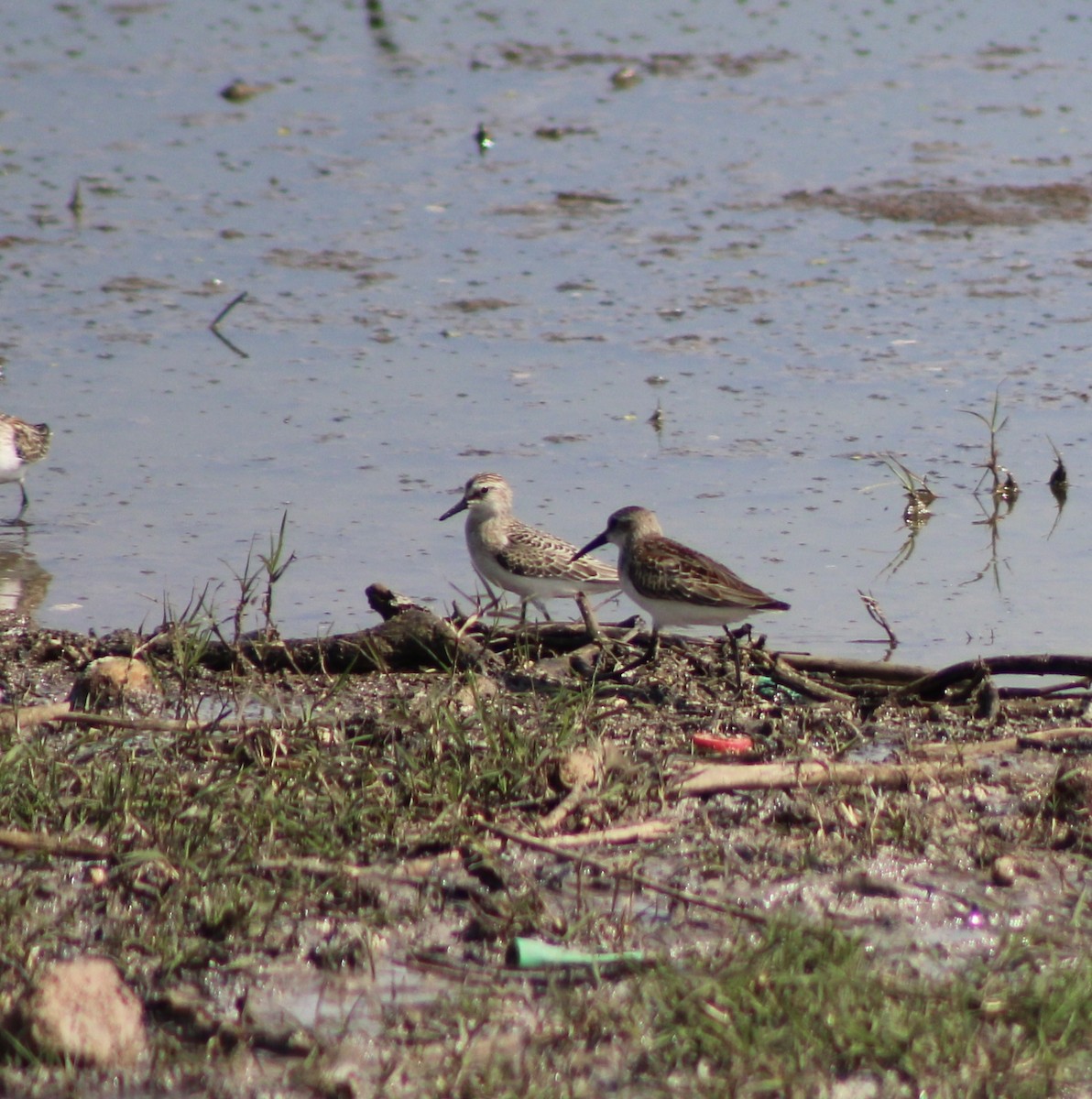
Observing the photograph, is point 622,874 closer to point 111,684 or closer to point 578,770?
point 578,770

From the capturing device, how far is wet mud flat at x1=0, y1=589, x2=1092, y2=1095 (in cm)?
362

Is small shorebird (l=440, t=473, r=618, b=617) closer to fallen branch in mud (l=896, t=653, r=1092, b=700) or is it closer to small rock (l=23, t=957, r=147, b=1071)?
fallen branch in mud (l=896, t=653, r=1092, b=700)

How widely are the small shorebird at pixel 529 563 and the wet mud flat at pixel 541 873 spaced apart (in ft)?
5.57

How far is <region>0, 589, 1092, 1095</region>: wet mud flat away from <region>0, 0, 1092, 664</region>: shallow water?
4.69ft

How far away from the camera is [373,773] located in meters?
4.86

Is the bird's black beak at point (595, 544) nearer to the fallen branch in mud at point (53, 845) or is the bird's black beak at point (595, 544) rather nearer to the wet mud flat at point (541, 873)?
the wet mud flat at point (541, 873)

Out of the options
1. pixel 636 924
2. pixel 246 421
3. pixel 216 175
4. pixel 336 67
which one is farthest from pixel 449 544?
pixel 336 67

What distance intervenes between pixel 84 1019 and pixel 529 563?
4435 mm

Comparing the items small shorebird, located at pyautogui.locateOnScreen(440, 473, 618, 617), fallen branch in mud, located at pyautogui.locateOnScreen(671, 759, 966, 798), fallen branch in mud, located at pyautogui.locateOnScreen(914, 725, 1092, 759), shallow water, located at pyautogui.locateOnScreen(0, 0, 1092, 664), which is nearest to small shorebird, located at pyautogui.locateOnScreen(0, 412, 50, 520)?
shallow water, located at pyautogui.locateOnScreen(0, 0, 1092, 664)

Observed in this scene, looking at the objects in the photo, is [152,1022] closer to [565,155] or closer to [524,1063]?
[524,1063]

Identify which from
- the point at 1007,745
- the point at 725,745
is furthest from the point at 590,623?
the point at 1007,745

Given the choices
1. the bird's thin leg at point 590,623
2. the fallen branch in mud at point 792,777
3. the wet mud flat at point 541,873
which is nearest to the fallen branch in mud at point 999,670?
the wet mud flat at point 541,873

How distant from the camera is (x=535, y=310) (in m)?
11.1

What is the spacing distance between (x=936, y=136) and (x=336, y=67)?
555cm
